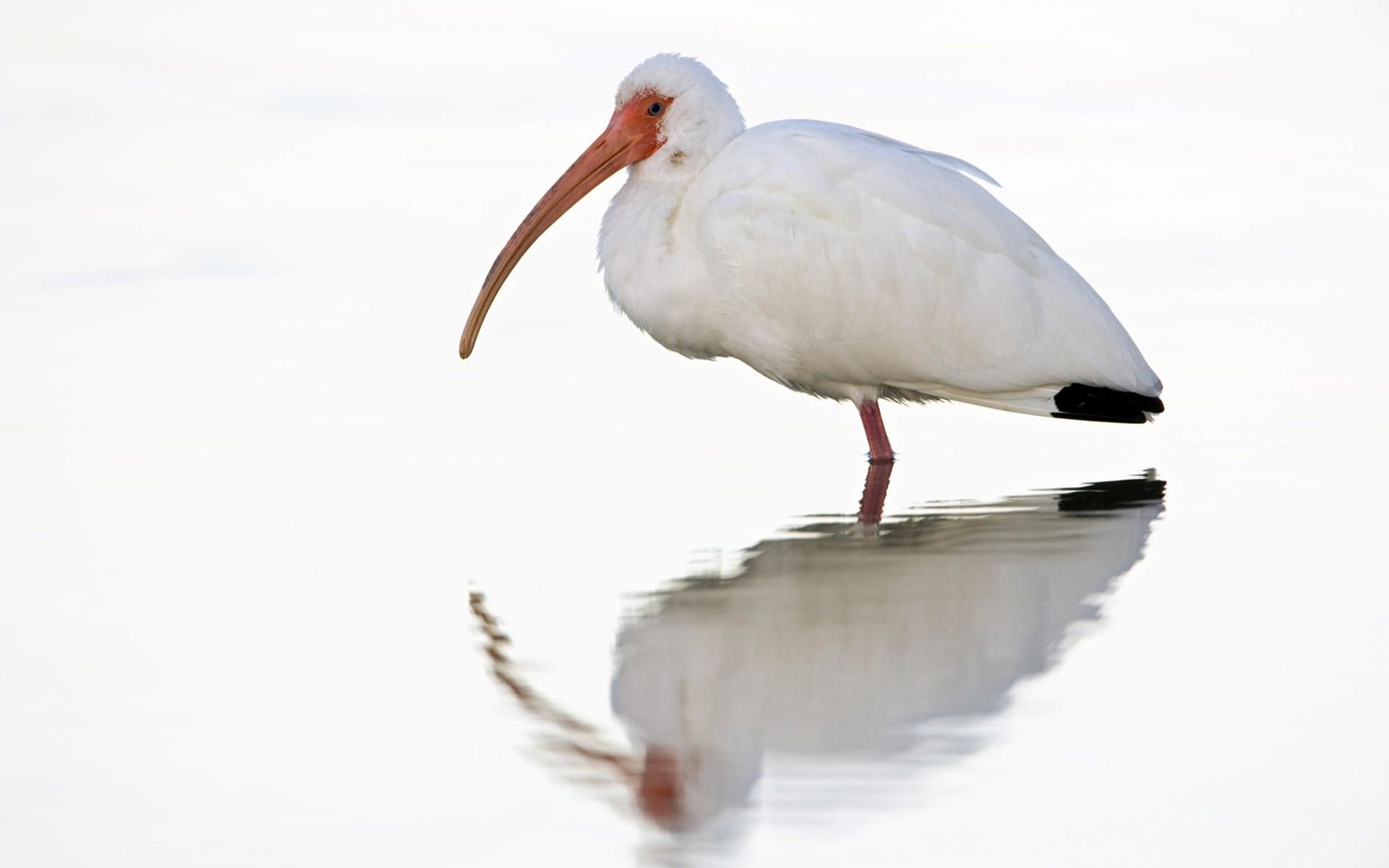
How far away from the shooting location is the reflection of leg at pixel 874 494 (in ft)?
28.5

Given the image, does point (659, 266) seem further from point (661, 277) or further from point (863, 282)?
point (863, 282)

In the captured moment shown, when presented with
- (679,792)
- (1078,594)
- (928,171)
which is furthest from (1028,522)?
(679,792)

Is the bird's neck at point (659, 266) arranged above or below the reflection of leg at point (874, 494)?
above

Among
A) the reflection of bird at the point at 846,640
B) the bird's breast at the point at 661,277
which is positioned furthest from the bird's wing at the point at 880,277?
the reflection of bird at the point at 846,640

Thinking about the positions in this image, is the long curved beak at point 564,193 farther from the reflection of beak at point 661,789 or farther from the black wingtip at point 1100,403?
the reflection of beak at point 661,789

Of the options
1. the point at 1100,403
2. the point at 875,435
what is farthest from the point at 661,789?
the point at 1100,403

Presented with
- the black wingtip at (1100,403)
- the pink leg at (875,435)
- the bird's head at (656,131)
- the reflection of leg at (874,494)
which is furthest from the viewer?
the bird's head at (656,131)

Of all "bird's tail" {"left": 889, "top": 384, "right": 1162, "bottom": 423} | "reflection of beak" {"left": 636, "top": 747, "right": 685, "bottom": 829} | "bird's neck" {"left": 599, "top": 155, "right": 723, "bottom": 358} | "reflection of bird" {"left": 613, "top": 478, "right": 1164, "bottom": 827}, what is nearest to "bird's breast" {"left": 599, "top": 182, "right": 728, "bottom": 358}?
"bird's neck" {"left": 599, "top": 155, "right": 723, "bottom": 358}

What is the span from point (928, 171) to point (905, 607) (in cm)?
376

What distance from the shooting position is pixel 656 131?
408 inches

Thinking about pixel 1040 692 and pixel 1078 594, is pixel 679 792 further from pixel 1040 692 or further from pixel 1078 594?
pixel 1078 594

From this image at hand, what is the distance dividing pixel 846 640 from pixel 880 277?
12.3 ft

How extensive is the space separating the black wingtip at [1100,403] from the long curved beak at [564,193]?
8.66 feet

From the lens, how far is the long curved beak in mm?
10453
